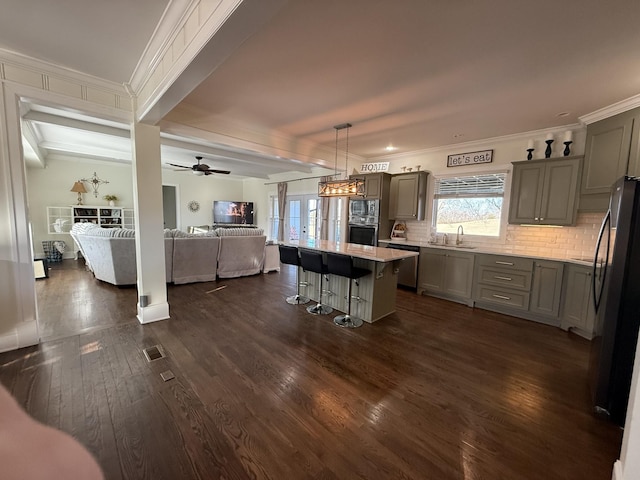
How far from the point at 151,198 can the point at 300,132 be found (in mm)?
2324

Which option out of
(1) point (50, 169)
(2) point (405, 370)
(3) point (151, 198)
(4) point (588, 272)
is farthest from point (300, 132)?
(1) point (50, 169)

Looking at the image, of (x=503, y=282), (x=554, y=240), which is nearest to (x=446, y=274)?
(x=503, y=282)

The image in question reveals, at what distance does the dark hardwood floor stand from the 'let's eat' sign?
260 cm

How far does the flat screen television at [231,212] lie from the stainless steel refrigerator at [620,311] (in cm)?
898

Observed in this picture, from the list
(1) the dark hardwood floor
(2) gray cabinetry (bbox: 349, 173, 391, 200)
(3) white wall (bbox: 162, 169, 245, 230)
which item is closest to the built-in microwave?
(2) gray cabinetry (bbox: 349, 173, 391, 200)

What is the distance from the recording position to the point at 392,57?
2.09 m

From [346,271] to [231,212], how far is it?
286 inches

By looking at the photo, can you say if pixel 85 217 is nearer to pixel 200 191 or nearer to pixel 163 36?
pixel 200 191

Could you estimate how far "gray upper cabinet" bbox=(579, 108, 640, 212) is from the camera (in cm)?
271

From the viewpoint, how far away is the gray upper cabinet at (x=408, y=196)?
16.1 ft

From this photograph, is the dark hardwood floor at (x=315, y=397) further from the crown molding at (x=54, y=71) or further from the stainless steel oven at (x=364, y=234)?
the crown molding at (x=54, y=71)

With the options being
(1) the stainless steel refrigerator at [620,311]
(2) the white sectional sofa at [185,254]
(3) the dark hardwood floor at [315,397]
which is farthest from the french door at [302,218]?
(1) the stainless steel refrigerator at [620,311]

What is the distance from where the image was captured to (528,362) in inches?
99.0

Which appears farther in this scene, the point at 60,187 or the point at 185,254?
the point at 60,187
